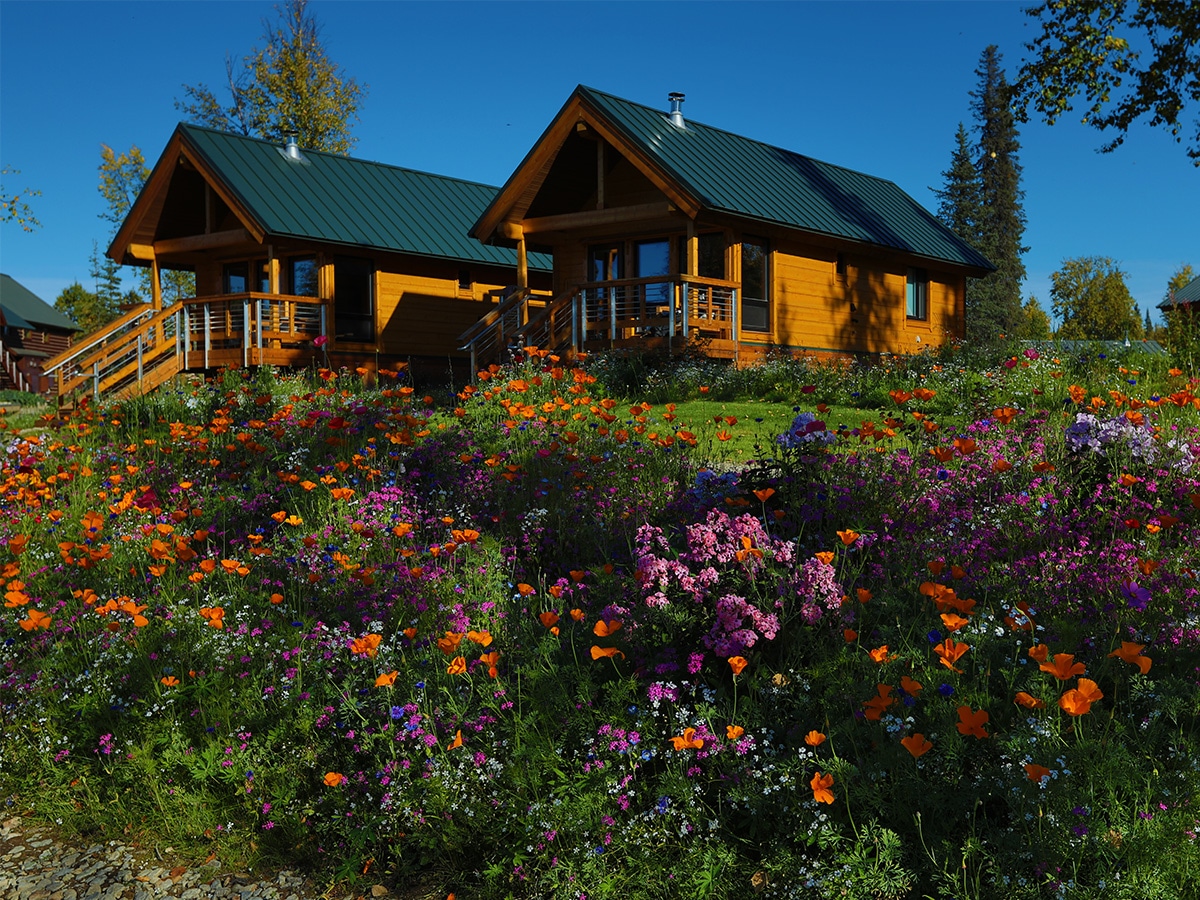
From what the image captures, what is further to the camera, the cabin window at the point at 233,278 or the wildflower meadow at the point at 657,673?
the cabin window at the point at 233,278

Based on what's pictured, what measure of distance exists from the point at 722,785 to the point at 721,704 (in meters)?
0.43

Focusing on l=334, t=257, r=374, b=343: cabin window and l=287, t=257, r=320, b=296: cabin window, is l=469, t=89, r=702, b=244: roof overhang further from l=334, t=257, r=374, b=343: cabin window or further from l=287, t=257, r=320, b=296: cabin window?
l=287, t=257, r=320, b=296: cabin window

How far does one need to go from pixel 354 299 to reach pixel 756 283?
935 centimetres

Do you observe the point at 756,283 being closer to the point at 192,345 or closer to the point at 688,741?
the point at 192,345

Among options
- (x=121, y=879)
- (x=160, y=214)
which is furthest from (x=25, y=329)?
(x=121, y=879)

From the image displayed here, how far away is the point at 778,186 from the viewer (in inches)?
819

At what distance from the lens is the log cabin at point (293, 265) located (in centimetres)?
2033

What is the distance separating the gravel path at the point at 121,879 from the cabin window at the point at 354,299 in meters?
19.2

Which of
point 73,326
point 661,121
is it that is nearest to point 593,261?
point 661,121

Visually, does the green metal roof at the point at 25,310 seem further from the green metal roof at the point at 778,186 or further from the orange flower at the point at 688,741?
the orange flower at the point at 688,741

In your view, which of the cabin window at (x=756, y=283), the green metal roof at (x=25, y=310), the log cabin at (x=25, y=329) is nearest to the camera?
the cabin window at (x=756, y=283)

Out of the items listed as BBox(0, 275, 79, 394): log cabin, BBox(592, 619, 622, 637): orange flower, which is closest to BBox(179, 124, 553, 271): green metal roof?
BBox(592, 619, 622, 637): orange flower

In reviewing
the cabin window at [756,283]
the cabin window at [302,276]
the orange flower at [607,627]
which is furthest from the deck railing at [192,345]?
the orange flower at [607,627]

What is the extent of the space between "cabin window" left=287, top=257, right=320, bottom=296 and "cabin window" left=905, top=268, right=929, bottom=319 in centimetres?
1475
